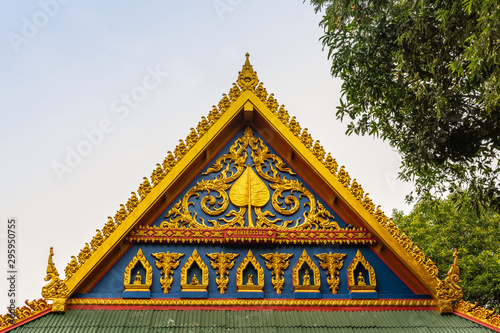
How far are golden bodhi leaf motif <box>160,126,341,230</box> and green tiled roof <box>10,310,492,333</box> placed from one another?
5.08ft

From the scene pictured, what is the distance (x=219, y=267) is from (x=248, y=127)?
2.86 m

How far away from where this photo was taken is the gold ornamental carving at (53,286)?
8.26 metres

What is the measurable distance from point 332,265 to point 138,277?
10.8 feet

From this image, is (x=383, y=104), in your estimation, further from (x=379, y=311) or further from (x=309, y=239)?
(x=379, y=311)

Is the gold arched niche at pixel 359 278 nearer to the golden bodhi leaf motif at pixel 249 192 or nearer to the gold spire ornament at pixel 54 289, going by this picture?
the golden bodhi leaf motif at pixel 249 192

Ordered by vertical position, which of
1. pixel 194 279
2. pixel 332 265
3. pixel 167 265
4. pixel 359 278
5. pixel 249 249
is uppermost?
pixel 249 249

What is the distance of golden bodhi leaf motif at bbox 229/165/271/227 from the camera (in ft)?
31.0

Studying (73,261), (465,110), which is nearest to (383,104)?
(465,110)

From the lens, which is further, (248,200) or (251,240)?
(248,200)

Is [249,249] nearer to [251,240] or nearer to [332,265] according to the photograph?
[251,240]

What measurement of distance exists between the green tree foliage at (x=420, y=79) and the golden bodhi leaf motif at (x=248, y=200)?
243 centimetres

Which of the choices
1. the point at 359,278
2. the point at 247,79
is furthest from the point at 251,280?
the point at 247,79

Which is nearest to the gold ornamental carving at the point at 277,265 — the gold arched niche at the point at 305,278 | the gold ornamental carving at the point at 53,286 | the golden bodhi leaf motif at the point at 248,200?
the gold arched niche at the point at 305,278

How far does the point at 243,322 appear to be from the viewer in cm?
825
